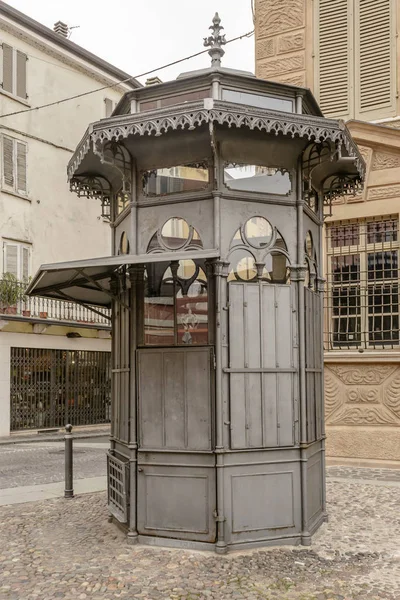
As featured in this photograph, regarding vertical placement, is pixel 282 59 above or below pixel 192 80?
above

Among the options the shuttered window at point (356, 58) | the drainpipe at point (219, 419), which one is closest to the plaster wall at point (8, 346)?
the shuttered window at point (356, 58)

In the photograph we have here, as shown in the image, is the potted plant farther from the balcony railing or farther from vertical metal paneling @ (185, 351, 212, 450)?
vertical metal paneling @ (185, 351, 212, 450)

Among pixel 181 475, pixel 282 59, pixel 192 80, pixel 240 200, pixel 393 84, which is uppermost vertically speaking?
pixel 282 59

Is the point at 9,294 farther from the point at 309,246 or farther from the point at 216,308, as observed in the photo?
the point at 216,308

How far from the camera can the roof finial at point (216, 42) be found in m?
7.17

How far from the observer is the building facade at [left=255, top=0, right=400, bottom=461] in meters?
12.3

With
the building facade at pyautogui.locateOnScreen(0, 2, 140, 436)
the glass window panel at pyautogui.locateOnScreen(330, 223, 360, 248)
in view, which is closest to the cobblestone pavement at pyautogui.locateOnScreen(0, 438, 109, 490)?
the building facade at pyautogui.locateOnScreen(0, 2, 140, 436)

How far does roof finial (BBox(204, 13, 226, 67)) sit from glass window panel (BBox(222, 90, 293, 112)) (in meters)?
0.42

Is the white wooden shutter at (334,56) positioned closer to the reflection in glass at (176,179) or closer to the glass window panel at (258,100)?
the glass window panel at (258,100)

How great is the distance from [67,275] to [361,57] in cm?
861

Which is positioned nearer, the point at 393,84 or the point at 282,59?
the point at 393,84

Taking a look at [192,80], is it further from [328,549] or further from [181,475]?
[328,549]

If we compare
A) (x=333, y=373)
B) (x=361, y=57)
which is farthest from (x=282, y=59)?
(x=333, y=373)

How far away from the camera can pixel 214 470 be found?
268 inches
